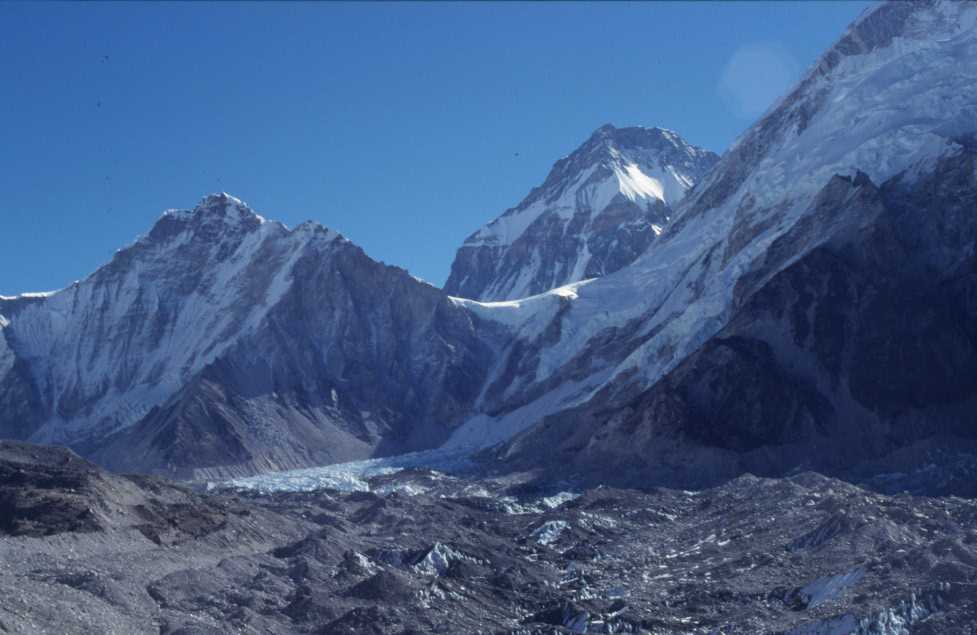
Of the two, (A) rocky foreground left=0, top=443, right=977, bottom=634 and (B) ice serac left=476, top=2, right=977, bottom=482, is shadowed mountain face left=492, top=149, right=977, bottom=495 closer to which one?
(B) ice serac left=476, top=2, right=977, bottom=482

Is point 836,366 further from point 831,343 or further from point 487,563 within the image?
point 487,563

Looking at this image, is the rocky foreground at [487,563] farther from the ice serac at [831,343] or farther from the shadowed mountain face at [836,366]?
the ice serac at [831,343]

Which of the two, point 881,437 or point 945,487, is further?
point 881,437

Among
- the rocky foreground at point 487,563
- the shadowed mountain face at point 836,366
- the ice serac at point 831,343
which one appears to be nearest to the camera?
the rocky foreground at point 487,563

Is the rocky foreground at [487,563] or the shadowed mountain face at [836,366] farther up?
the shadowed mountain face at [836,366]

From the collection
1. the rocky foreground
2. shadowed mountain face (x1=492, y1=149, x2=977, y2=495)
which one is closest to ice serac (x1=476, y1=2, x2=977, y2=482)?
shadowed mountain face (x1=492, y1=149, x2=977, y2=495)

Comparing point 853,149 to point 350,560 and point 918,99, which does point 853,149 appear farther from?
point 350,560

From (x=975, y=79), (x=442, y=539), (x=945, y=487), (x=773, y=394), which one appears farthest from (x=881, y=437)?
(x=975, y=79)

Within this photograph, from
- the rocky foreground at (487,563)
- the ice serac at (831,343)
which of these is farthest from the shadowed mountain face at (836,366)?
the rocky foreground at (487,563)
